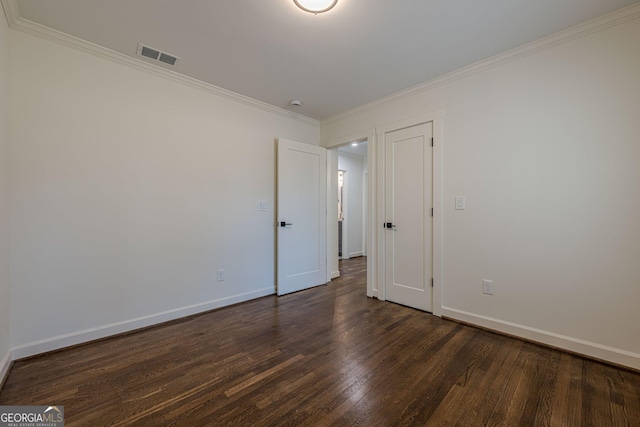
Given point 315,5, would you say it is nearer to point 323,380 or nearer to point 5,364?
point 323,380

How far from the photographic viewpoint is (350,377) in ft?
5.84

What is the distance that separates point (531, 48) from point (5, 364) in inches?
183

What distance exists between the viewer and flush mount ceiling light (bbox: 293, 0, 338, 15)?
176 cm

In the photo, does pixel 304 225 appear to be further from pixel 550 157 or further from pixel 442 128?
pixel 550 157

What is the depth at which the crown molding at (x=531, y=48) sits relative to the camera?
1.90m

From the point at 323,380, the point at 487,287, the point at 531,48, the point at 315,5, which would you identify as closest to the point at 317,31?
the point at 315,5

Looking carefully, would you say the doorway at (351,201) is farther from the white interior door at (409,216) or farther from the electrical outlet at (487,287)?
the electrical outlet at (487,287)

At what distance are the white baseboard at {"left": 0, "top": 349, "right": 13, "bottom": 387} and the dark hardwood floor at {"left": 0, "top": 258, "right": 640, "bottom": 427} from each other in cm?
4

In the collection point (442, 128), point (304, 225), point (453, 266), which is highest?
point (442, 128)

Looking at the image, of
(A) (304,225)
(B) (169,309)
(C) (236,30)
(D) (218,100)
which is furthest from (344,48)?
(B) (169,309)

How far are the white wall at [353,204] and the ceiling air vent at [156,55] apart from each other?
163 inches

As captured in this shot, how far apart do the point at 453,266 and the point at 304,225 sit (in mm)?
1957

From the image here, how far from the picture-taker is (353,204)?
261 inches

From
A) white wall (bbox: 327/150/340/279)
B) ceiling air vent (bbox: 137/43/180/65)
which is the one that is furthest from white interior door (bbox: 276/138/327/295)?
ceiling air vent (bbox: 137/43/180/65)
